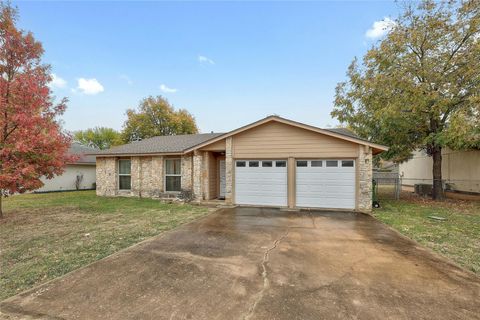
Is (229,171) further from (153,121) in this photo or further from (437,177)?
(153,121)

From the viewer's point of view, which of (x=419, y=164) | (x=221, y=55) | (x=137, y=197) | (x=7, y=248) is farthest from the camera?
(x=419, y=164)

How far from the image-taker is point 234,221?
7285mm

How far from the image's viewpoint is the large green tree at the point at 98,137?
38.0 metres

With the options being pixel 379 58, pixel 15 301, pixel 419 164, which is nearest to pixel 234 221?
pixel 15 301

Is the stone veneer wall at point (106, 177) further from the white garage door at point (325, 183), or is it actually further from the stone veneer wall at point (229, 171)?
the white garage door at point (325, 183)

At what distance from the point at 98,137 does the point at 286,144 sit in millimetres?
38951

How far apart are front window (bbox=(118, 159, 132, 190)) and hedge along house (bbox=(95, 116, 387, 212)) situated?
2021 millimetres

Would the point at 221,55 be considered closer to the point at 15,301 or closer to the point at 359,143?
the point at 359,143

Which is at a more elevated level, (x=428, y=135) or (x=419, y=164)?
(x=428, y=135)

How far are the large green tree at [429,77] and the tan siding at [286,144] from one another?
11.7 feet

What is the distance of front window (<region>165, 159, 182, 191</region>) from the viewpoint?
11938 millimetres

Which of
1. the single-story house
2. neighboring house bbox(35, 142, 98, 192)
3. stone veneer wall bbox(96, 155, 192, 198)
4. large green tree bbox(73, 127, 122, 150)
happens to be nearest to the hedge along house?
stone veneer wall bbox(96, 155, 192, 198)

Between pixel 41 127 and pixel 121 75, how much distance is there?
32.7 feet

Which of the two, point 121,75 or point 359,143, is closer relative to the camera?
point 359,143
